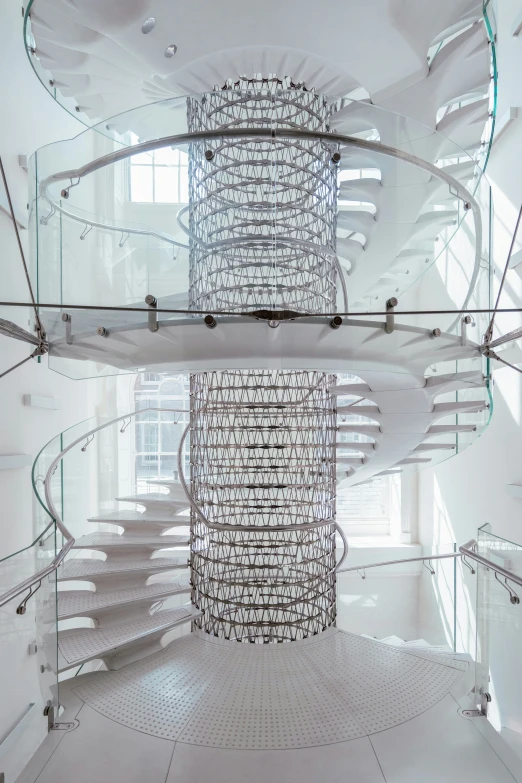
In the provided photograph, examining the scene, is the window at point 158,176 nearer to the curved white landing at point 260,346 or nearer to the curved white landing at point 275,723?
the curved white landing at point 260,346

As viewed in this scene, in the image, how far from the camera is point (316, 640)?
3.54 meters

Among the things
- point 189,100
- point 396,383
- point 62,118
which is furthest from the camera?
point 62,118

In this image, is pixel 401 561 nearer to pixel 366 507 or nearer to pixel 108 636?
pixel 108 636

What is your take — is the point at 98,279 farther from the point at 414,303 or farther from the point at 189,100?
the point at 414,303

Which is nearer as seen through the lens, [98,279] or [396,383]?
[98,279]

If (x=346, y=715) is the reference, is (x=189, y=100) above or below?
above

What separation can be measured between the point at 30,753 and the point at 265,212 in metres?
2.55

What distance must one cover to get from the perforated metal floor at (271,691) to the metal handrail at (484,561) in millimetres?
673

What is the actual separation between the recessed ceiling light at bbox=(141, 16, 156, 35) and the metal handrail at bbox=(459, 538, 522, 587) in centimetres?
317

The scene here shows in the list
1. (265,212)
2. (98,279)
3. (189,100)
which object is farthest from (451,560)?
(189,100)

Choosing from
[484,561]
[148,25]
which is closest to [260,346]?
[484,561]

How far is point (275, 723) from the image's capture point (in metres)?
2.67

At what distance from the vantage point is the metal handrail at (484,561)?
8.36ft

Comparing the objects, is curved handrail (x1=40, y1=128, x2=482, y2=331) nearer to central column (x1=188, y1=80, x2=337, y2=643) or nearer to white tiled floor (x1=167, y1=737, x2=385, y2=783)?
central column (x1=188, y1=80, x2=337, y2=643)
